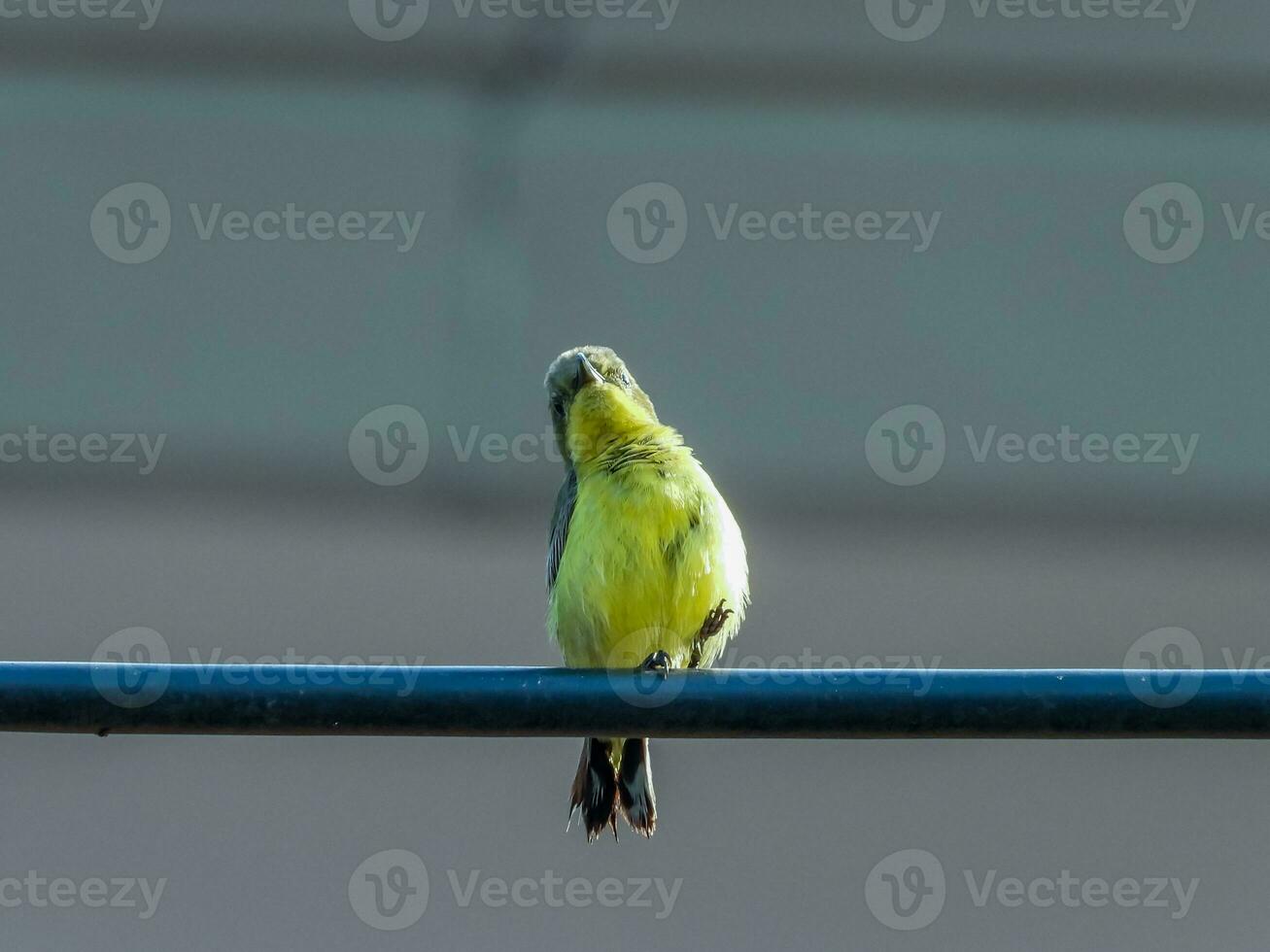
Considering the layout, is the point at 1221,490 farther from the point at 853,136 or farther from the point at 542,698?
the point at 542,698

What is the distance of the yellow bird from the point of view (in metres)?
4.45

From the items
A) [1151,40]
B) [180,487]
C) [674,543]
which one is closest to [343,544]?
[180,487]
